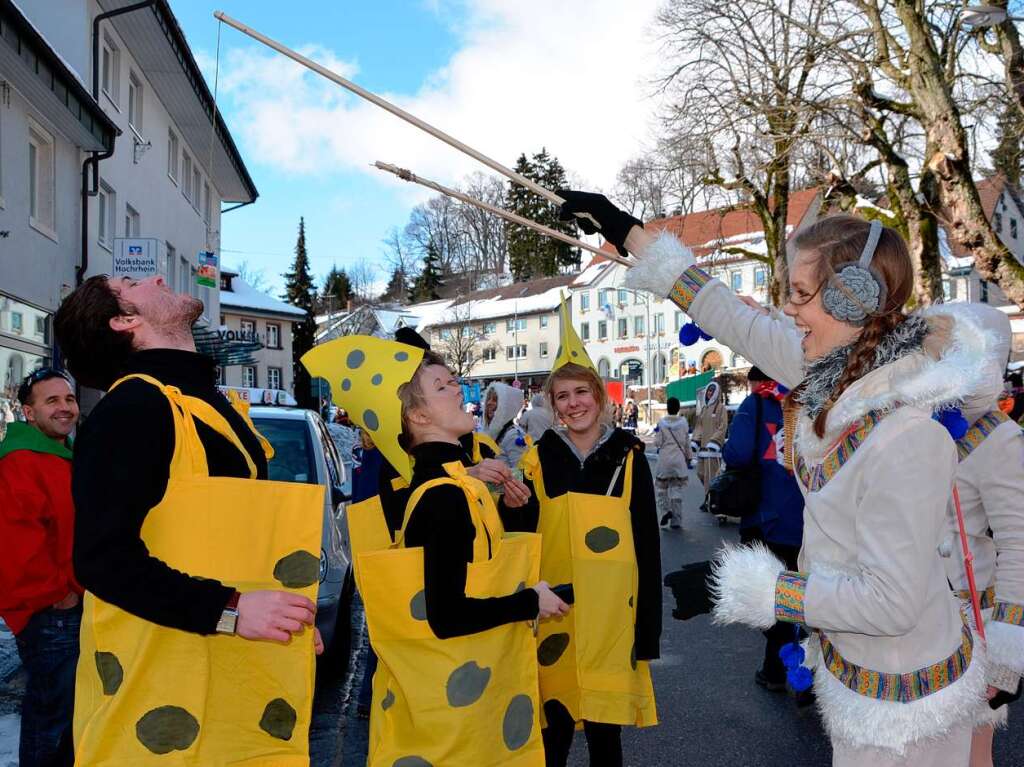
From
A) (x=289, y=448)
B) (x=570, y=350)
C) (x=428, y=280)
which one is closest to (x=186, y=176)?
(x=289, y=448)

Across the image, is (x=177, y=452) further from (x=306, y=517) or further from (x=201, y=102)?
(x=201, y=102)

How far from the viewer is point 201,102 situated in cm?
1916

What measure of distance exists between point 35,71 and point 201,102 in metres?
9.57

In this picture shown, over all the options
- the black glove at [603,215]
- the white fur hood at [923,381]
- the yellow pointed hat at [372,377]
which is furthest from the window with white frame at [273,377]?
the white fur hood at [923,381]

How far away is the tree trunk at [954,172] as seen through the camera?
11.6 metres

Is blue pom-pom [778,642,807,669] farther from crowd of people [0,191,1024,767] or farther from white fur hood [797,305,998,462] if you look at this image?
white fur hood [797,305,998,462]

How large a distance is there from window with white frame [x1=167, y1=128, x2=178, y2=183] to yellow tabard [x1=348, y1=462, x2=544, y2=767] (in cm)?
1942

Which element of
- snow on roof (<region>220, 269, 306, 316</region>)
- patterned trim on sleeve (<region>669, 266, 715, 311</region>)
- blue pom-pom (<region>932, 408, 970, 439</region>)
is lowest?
blue pom-pom (<region>932, 408, 970, 439</region>)

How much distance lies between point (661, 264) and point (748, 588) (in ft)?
3.29

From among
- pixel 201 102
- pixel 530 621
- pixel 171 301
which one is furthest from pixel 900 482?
pixel 201 102

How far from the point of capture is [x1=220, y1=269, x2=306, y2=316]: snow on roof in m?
42.6

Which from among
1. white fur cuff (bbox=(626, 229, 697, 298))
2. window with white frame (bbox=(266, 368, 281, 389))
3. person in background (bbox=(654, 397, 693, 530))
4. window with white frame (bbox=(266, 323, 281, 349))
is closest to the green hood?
white fur cuff (bbox=(626, 229, 697, 298))

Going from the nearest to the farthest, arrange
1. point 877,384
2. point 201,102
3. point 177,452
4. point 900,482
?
point 900,482
point 877,384
point 177,452
point 201,102

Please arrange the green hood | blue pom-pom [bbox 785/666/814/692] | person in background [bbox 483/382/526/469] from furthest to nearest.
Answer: person in background [bbox 483/382/526/469]
the green hood
blue pom-pom [bbox 785/666/814/692]
